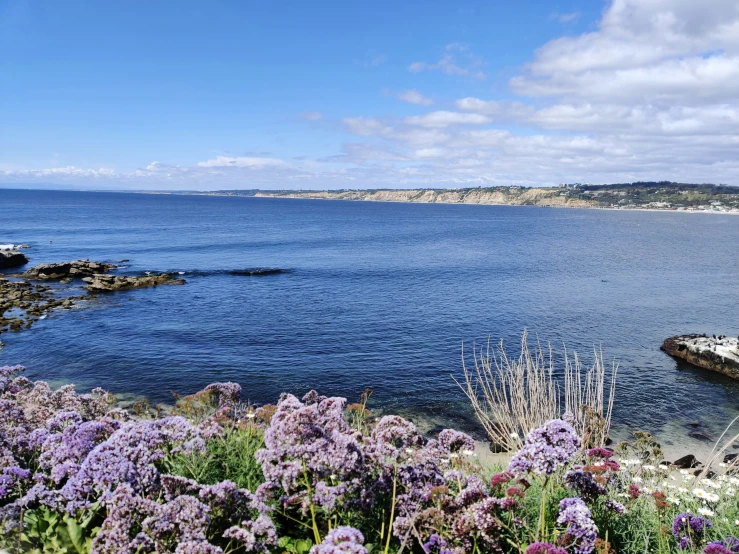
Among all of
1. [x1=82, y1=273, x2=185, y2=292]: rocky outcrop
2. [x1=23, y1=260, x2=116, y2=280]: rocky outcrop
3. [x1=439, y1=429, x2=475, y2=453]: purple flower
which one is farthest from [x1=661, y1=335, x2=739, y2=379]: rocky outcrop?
[x1=23, y1=260, x2=116, y2=280]: rocky outcrop

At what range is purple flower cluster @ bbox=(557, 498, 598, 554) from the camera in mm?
5262

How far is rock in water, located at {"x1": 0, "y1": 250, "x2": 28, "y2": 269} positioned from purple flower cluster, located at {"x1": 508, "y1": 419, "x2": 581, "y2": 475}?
7663 centimetres

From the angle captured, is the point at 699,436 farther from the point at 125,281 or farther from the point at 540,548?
the point at 125,281

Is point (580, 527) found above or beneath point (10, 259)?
above

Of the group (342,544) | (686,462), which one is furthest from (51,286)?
(342,544)

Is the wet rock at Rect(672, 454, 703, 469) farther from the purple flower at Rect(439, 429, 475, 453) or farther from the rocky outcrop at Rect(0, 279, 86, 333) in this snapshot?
the rocky outcrop at Rect(0, 279, 86, 333)

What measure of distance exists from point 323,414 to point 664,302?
181 ft

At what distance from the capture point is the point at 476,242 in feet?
388

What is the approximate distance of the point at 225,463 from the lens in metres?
8.13

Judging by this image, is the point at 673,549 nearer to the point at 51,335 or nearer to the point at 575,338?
the point at 575,338

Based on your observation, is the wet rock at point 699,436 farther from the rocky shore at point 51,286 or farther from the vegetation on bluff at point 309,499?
the rocky shore at point 51,286

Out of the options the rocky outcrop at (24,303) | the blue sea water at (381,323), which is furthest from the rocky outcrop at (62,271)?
the blue sea water at (381,323)

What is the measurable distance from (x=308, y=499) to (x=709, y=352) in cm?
3672

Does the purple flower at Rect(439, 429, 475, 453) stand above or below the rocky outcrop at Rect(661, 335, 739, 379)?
above
